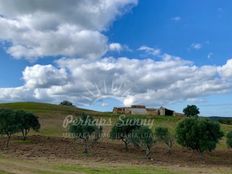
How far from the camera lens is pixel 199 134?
6034 cm

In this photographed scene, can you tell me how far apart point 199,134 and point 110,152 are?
14106mm

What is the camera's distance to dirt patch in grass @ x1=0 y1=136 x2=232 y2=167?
170 feet

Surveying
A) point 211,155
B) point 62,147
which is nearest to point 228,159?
point 211,155

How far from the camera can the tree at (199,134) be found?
5944 centimetres

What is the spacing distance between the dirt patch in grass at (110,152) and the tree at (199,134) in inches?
75.2

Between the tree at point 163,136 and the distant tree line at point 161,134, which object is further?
the tree at point 163,136

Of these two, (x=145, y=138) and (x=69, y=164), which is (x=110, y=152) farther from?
(x=69, y=164)

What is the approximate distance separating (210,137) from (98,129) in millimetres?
17080

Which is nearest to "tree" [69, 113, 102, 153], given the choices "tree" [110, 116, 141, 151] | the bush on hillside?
"tree" [110, 116, 141, 151]

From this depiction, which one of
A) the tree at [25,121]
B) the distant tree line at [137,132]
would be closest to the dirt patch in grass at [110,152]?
the distant tree line at [137,132]

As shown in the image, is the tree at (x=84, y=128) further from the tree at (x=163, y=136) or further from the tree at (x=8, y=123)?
the tree at (x=163, y=136)

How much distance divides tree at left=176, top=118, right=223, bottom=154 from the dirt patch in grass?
1.91m

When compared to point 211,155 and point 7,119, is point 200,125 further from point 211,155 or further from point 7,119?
point 7,119

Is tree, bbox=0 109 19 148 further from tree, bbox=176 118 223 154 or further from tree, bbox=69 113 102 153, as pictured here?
tree, bbox=176 118 223 154
